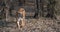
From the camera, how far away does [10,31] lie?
11.1 metres

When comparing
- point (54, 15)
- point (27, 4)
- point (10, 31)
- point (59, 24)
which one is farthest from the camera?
point (27, 4)

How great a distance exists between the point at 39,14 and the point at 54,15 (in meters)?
1.13

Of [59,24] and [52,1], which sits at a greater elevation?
[52,1]

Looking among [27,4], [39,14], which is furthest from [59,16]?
[27,4]

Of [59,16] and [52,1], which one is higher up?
[52,1]

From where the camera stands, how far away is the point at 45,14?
16500mm

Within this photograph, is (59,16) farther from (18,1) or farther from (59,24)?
(18,1)

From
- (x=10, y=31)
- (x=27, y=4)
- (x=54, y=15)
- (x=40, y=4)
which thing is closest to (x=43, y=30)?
(x=10, y=31)

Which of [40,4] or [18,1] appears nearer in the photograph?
[40,4]

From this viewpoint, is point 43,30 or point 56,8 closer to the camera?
point 43,30

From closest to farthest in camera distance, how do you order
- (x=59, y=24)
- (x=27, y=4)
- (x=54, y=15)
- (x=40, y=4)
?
(x=59, y=24)
(x=54, y=15)
(x=40, y=4)
(x=27, y=4)

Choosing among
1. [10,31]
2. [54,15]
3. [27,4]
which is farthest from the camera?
[27,4]

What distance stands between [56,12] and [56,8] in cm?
30

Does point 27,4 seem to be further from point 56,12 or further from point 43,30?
point 43,30
